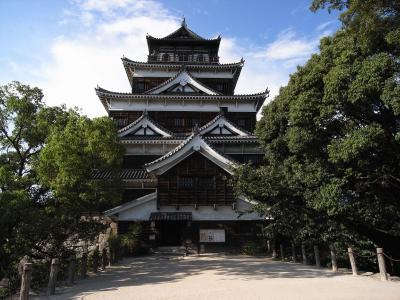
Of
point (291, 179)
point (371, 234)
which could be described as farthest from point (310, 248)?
point (291, 179)

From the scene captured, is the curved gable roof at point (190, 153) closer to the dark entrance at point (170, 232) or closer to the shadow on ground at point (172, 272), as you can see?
the dark entrance at point (170, 232)

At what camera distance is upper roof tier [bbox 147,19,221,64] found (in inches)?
1324

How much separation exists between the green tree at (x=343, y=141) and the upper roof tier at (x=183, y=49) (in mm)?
19109

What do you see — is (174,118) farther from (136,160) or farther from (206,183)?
(206,183)

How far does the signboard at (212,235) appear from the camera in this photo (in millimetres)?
22031

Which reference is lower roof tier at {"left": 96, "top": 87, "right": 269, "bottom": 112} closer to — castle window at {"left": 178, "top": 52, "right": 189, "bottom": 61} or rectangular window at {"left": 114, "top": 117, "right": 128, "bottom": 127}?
rectangular window at {"left": 114, "top": 117, "right": 128, "bottom": 127}

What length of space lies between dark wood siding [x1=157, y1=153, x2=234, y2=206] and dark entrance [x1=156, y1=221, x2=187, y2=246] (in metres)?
1.42

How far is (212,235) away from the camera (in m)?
22.1

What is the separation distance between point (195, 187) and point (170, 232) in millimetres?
3312

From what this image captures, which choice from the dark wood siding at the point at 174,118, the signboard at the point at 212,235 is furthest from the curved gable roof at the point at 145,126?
the signboard at the point at 212,235

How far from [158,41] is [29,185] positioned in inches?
891

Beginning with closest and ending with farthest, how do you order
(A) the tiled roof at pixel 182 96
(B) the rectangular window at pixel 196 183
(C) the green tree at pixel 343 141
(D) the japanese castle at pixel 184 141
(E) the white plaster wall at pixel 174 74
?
(C) the green tree at pixel 343 141
(D) the japanese castle at pixel 184 141
(B) the rectangular window at pixel 196 183
(A) the tiled roof at pixel 182 96
(E) the white plaster wall at pixel 174 74

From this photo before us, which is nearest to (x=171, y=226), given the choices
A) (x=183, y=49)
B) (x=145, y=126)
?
(x=145, y=126)

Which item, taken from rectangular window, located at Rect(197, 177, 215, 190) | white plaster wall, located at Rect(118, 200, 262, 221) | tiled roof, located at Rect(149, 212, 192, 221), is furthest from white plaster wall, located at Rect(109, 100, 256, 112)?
tiled roof, located at Rect(149, 212, 192, 221)
